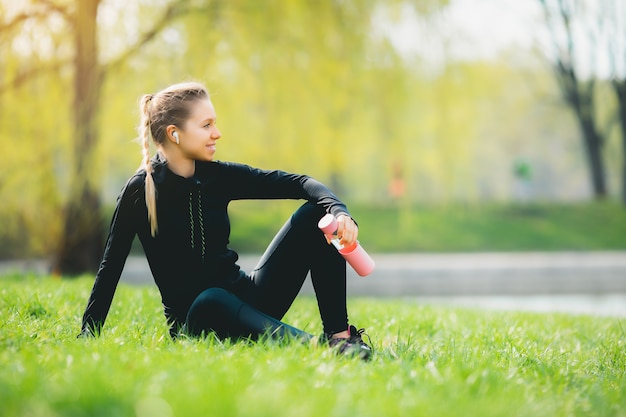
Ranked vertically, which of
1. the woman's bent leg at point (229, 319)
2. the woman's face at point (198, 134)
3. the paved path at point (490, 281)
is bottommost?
the paved path at point (490, 281)

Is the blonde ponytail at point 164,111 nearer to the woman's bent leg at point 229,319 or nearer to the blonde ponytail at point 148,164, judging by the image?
the blonde ponytail at point 148,164

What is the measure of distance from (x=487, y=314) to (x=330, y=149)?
5.54 meters

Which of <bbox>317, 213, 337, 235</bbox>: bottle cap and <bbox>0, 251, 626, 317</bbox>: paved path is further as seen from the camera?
<bbox>0, 251, 626, 317</bbox>: paved path

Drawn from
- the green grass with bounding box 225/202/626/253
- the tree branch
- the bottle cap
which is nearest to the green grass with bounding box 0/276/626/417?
the bottle cap

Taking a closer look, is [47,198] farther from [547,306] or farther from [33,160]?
[547,306]

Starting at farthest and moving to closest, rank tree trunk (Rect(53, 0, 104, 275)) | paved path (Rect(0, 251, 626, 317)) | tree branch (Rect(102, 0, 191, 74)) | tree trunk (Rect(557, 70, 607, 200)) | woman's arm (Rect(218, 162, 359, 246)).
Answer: tree trunk (Rect(557, 70, 607, 200)) → paved path (Rect(0, 251, 626, 317)) → tree branch (Rect(102, 0, 191, 74)) → tree trunk (Rect(53, 0, 104, 275)) → woman's arm (Rect(218, 162, 359, 246))

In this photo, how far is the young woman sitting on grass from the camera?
2717 millimetres

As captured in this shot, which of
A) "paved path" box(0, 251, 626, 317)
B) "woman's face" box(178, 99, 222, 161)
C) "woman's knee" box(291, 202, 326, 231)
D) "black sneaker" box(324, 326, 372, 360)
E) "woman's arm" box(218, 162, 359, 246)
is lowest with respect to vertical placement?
"paved path" box(0, 251, 626, 317)

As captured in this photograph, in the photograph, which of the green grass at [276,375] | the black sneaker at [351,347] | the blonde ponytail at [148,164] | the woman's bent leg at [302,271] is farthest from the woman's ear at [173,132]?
the black sneaker at [351,347]

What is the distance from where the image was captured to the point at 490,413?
72.7 inches

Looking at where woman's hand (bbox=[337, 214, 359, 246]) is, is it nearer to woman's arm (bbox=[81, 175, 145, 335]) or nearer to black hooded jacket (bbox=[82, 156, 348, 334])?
black hooded jacket (bbox=[82, 156, 348, 334])

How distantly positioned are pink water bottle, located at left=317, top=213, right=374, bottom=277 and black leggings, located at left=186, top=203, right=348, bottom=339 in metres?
0.10

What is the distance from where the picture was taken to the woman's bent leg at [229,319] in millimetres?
2650

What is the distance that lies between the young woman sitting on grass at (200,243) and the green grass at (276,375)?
151 mm
